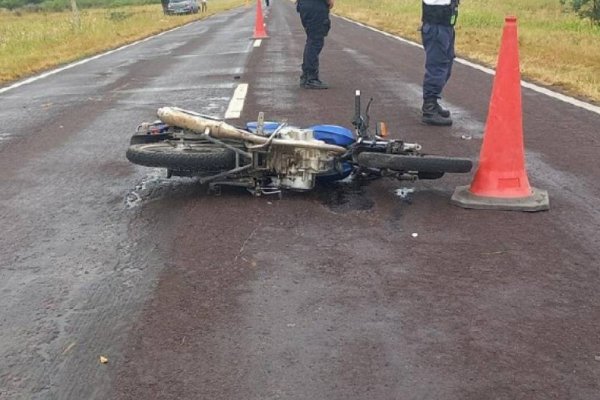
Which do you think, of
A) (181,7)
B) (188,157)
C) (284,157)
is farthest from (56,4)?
(284,157)

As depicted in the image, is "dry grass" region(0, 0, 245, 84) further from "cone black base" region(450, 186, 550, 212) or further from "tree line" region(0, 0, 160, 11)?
"tree line" region(0, 0, 160, 11)

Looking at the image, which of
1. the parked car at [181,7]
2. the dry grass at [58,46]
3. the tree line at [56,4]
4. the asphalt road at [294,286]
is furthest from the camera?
the tree line at [56,4]

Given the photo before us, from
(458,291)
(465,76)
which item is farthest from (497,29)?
(458,291)

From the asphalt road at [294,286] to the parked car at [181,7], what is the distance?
3606cm

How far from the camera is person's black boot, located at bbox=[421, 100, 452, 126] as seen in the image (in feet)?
22.4

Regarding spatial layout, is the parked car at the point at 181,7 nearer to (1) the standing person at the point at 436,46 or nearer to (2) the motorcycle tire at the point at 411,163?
(1) the standing person at the point at 436,46

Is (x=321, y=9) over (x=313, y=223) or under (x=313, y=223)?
over

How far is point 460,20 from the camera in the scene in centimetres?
2288

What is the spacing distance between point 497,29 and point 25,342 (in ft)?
61.7

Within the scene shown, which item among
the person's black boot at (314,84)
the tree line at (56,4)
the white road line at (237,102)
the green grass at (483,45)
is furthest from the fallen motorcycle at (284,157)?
the tree line at (56,4)

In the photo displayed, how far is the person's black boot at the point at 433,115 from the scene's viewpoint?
6816mm

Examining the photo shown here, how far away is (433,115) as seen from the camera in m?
6.85

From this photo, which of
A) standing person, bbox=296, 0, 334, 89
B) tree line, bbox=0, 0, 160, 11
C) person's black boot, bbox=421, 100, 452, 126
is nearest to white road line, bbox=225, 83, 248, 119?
standing person, bbox=296, 0, 334, 89

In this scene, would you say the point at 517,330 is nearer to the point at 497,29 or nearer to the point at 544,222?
the point at 544,222
